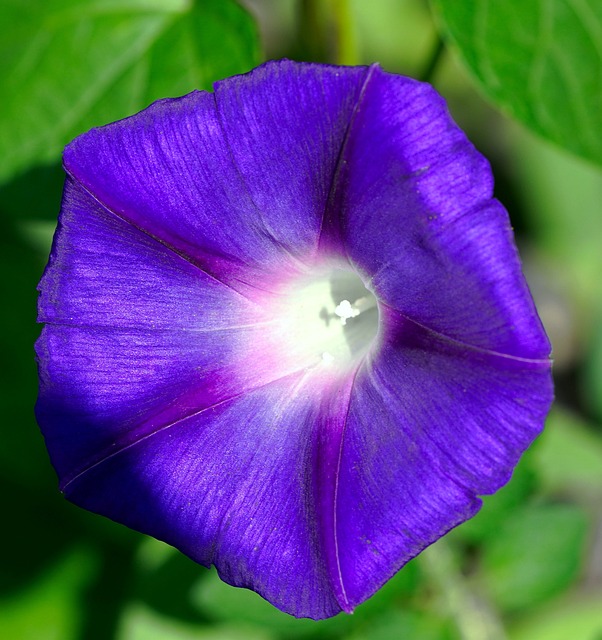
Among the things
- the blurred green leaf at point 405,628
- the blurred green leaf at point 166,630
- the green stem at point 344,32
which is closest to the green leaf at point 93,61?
the green stem at point 344,32

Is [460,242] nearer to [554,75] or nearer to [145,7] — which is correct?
[554,75]

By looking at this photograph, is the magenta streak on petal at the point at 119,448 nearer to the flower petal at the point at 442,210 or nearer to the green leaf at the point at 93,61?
the flower petal at the point at 442,210

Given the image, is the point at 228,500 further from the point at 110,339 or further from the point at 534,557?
the point at 534,557

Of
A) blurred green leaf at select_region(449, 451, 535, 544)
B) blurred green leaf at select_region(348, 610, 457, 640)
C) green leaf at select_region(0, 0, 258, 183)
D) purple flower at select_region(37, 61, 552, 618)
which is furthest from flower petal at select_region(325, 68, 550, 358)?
blurred green leaf at select_region(348, 610, 457, 640)

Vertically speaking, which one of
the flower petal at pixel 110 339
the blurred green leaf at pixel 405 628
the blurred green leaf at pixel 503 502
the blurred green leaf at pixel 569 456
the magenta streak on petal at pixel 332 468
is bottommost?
the blurred green leaf at pixel 569 456

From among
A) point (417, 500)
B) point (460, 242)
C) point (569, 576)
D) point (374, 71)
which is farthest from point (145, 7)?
point (569, 576)
